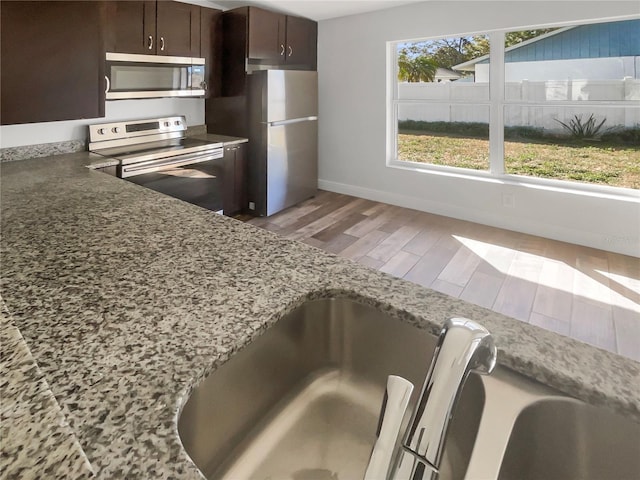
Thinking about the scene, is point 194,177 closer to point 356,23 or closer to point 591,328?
point 356,23

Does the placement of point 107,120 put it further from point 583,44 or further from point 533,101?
point 583,44

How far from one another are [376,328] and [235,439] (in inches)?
13.2

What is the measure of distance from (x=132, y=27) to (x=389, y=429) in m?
3.67

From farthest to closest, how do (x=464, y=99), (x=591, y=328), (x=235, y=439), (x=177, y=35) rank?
1. (x=464, y=99)
2. (x=177, y=35)
3. (x=591, y=328)
4. (x=235, y=439)

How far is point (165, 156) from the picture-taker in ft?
10.6

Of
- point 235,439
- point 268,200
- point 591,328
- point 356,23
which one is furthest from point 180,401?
point 356,23

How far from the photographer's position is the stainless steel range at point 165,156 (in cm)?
312

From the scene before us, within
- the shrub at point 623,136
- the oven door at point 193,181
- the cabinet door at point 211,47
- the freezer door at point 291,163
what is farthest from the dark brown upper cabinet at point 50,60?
the shrub at point 623,136

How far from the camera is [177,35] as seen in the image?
3.52m

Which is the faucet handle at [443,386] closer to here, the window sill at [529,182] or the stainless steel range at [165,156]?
the stainless steel range at [165,156]

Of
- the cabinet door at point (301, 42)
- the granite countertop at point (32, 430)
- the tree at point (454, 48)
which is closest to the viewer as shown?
the granite countertop at point (32, 430)

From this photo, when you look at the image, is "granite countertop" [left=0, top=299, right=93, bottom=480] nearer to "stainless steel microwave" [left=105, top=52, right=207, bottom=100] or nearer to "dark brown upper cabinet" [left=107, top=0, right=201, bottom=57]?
"stainless steel microwave" [left=105, top=52, right=207, bottom=100]

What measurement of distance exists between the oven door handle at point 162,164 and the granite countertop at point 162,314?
6.25 ft

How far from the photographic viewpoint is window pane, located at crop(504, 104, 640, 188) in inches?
132
